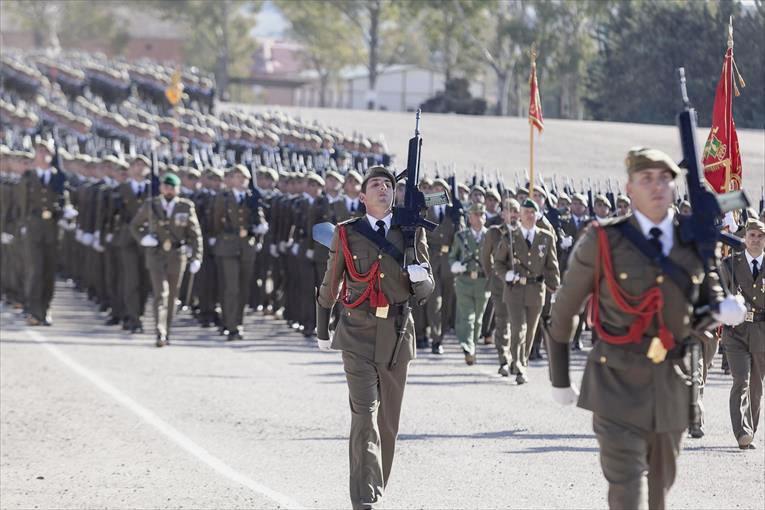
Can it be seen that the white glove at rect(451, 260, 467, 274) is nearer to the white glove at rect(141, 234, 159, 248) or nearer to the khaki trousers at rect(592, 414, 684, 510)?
the white glove at rect(141, 234, 159, 248)

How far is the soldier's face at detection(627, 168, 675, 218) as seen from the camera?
22.0 ft

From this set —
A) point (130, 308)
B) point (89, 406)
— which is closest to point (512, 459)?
point (89, 406)

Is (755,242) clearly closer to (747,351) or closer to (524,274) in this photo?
(747,351)

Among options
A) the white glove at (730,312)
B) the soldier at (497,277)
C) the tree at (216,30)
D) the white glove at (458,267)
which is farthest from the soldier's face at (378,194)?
the tree at (216,30)

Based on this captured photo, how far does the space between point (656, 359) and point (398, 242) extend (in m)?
2.72

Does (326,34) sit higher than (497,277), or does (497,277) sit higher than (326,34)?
(326,34)

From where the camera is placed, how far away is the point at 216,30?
11094 cm

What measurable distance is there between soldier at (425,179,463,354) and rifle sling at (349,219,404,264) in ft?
29.8

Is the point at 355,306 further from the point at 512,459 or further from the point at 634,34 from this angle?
the point at 634,34

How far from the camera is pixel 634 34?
27672mm

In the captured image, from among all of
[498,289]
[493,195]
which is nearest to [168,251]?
[493,195]

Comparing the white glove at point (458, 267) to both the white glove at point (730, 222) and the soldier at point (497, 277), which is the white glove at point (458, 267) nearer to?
the soldier at point (497, 277)

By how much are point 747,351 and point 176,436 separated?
4.27 metres

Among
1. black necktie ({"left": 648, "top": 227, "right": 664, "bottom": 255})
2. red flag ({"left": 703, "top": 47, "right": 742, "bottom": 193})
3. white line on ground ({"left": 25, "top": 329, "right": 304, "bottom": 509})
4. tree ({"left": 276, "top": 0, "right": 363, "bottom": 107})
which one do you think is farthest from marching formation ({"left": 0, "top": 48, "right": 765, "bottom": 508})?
tree ({"left": 276, "top": 0, "right": 363, "bottom": 107})
